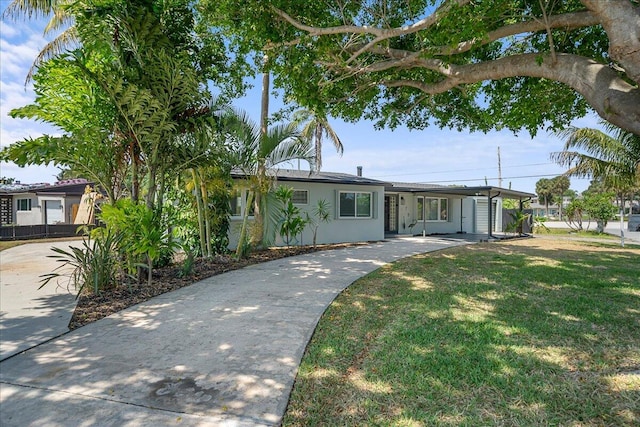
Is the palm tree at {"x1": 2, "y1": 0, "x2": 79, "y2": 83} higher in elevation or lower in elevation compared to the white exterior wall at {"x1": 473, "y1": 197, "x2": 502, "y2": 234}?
higher

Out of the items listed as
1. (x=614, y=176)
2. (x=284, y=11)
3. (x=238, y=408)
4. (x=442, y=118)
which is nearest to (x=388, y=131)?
(x=442, y=118)

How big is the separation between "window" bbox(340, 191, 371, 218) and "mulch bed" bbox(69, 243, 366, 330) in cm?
512

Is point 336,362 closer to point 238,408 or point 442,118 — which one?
point 238,408

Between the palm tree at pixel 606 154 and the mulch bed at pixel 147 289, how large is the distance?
12355mm

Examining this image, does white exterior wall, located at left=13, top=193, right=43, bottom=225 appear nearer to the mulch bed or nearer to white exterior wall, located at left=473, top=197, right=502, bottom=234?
the mulch bed

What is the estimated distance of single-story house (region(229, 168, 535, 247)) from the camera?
42.6ft

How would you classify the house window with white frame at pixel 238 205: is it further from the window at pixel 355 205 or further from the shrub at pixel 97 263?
the shrub at pixel 97 263

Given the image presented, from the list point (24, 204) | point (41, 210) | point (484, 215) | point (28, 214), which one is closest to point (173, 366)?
point (41, 210)

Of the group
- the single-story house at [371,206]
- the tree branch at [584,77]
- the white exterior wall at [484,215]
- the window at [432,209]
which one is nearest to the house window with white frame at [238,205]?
the single-story house at [371,206]

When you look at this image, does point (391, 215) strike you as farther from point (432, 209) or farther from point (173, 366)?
point (173, 366)

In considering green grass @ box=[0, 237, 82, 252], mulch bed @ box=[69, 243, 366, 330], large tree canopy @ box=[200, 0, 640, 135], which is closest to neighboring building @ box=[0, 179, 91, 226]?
green grass @ box=[0, 237, 82, 252]

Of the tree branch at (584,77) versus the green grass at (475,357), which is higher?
the tree branch at (584,77)

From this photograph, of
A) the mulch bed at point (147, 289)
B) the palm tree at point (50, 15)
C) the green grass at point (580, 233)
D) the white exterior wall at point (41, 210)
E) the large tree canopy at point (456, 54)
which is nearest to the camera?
the large tree canopy at point (456, 54)

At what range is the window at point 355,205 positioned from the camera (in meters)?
14.1
